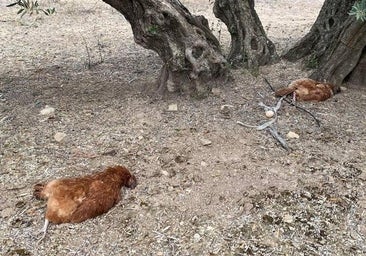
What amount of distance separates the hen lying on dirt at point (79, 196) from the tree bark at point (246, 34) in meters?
1.92

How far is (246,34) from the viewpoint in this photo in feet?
12.0

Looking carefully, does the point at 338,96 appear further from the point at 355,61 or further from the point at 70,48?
the point at 70,48

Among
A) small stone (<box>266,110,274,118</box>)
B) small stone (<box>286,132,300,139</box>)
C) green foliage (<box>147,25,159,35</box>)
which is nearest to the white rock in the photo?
green foliage (<box>147,25,159,35</box>)

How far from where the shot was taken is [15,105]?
123 inches

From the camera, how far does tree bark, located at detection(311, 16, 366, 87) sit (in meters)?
3.05

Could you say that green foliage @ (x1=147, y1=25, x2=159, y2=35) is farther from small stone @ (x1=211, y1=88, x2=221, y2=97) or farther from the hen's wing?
the hen's wing

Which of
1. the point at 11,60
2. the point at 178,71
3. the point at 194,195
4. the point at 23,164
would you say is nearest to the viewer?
the point at 194,195

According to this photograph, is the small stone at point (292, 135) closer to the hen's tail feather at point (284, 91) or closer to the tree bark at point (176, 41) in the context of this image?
the hen's tail feather at point (284, 91)

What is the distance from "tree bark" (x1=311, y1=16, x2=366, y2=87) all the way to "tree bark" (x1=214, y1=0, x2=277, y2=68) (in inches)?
20.7

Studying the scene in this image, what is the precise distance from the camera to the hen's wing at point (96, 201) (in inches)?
79.0

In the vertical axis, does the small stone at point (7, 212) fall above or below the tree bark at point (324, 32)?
Result: below

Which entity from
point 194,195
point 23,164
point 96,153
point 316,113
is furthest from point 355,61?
point 23,164

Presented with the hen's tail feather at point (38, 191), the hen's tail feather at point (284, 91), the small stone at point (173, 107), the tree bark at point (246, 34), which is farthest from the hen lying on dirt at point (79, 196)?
the tree bark at point (246, 34)

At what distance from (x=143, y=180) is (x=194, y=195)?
0.30 meters
